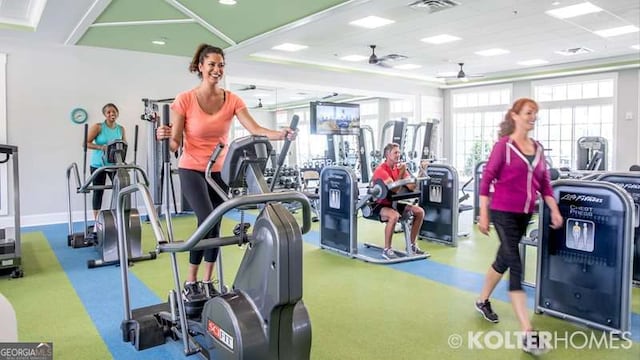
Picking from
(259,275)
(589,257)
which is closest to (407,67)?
(589,257)

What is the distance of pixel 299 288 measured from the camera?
1878 mm

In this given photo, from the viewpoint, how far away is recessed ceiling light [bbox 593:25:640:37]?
23.0 ft

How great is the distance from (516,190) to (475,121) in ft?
33.2

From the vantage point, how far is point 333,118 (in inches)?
340

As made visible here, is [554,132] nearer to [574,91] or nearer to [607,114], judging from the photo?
[574,91]

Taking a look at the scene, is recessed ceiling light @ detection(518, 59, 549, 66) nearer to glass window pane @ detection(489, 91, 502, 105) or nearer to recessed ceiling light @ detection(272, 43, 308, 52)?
glass window pane @ detection(489, 91, 502, 105)

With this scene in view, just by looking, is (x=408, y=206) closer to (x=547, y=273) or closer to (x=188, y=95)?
(x=547, y=273)

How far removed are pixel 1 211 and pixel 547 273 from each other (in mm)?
7238

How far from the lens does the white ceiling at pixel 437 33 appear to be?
5648 millimetres

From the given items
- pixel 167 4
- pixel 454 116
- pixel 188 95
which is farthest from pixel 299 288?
pixel 454 116

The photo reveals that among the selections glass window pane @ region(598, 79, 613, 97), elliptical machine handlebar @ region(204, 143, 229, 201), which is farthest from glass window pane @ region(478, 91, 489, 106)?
elliptical machine handlebar @ region(204, 143, 229, 201)

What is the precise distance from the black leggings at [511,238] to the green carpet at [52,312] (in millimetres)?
2363

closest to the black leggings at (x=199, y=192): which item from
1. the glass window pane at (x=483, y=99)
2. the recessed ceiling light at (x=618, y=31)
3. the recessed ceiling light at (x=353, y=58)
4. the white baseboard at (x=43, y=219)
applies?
the white baseboard at (x=43, y=219)

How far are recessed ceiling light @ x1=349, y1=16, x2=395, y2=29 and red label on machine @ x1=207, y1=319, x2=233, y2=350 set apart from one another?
5.21 m
